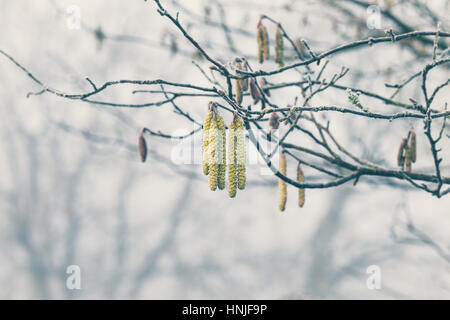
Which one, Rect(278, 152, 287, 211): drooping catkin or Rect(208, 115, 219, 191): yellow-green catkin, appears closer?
Rect(208, 115, 219, 191): yellow-green catkin

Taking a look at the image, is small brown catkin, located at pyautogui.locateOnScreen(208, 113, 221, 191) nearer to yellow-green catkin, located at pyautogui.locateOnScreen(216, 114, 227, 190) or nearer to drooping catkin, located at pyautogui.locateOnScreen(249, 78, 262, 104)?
yellow-green catkin, located at pyautogui.locateOnScreen(216, 114, 227, 190)

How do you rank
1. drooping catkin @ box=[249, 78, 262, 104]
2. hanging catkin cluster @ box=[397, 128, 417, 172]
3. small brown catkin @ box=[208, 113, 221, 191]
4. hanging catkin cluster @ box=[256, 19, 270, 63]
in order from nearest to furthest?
1. small brown catkin @ box=[208, 113, 221, 191]
2. drooping catkin @ box=[249, 78, 262, 104]
3. hanging catkin cluster @ box=[397, 128, 417, 172]
4. hanging catkin cluster @ box=[256, 19, 270, 63]

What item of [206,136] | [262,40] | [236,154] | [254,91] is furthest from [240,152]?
[262,40]

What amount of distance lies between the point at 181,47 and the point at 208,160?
4117 mm

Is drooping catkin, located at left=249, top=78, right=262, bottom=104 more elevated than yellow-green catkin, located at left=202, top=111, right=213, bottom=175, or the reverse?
drooping catkin, located at left=249, top=78, right=262, bottom=104

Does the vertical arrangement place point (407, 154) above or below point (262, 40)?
below

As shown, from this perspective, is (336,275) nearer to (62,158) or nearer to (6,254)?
(62,158)

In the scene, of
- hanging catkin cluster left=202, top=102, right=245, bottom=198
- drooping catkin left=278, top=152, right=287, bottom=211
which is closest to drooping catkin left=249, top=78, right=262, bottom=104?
drooping catkin left=278, top=152, right=287, bottom=211

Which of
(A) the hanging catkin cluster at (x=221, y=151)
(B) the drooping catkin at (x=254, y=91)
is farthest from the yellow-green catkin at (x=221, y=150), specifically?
(B) the drooping catkin at (x=254, y=91)

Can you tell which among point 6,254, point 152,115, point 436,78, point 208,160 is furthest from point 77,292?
point 208,160

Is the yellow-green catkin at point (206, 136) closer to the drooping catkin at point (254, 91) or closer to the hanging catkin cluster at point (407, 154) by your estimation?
the drooping catkin at point (254, 91)

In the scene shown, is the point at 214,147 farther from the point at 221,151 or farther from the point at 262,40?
the point at 262,40

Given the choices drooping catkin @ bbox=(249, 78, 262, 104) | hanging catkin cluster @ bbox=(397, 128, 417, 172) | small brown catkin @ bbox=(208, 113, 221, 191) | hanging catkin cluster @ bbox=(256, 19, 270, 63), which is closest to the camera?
small brown catkin @ bbox=(208, 113, 221, 191)

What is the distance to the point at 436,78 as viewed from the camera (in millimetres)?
5715
